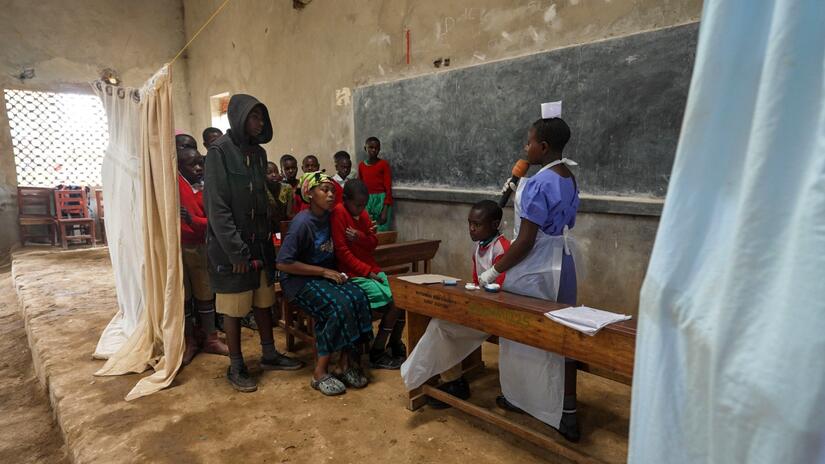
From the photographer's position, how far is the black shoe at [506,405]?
247cm

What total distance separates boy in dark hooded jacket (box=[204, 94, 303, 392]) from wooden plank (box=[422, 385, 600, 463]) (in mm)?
1164

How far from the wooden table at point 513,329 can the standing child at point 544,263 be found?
0.62ft

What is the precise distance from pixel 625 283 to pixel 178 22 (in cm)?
1022

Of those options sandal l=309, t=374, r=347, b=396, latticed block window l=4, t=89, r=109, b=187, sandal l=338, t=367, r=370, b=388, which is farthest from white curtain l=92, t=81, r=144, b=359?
latticed block window l=4, t=89, r=109, b=187

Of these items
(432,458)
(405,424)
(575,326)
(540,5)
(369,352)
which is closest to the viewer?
(575,326)

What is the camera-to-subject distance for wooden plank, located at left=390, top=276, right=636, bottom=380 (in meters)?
1.65

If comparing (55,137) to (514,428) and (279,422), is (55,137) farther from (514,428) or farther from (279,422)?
(514,428)

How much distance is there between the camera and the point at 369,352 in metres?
3.14

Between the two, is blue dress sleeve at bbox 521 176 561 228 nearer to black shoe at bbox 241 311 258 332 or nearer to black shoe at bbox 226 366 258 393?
black shoe at bbox 226 366 258 393

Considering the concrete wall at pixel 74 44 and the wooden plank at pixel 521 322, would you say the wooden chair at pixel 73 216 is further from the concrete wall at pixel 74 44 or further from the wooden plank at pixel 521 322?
the wooden plank at pixel 521 322

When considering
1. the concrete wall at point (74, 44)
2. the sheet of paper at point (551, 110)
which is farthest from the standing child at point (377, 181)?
the concrete wall at point (74, 44)

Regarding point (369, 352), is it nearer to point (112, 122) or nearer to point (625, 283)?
point (625, 283)

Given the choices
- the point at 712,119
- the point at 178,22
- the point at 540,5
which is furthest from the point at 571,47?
the point at 178,22

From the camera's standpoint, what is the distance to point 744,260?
2.10 feet
